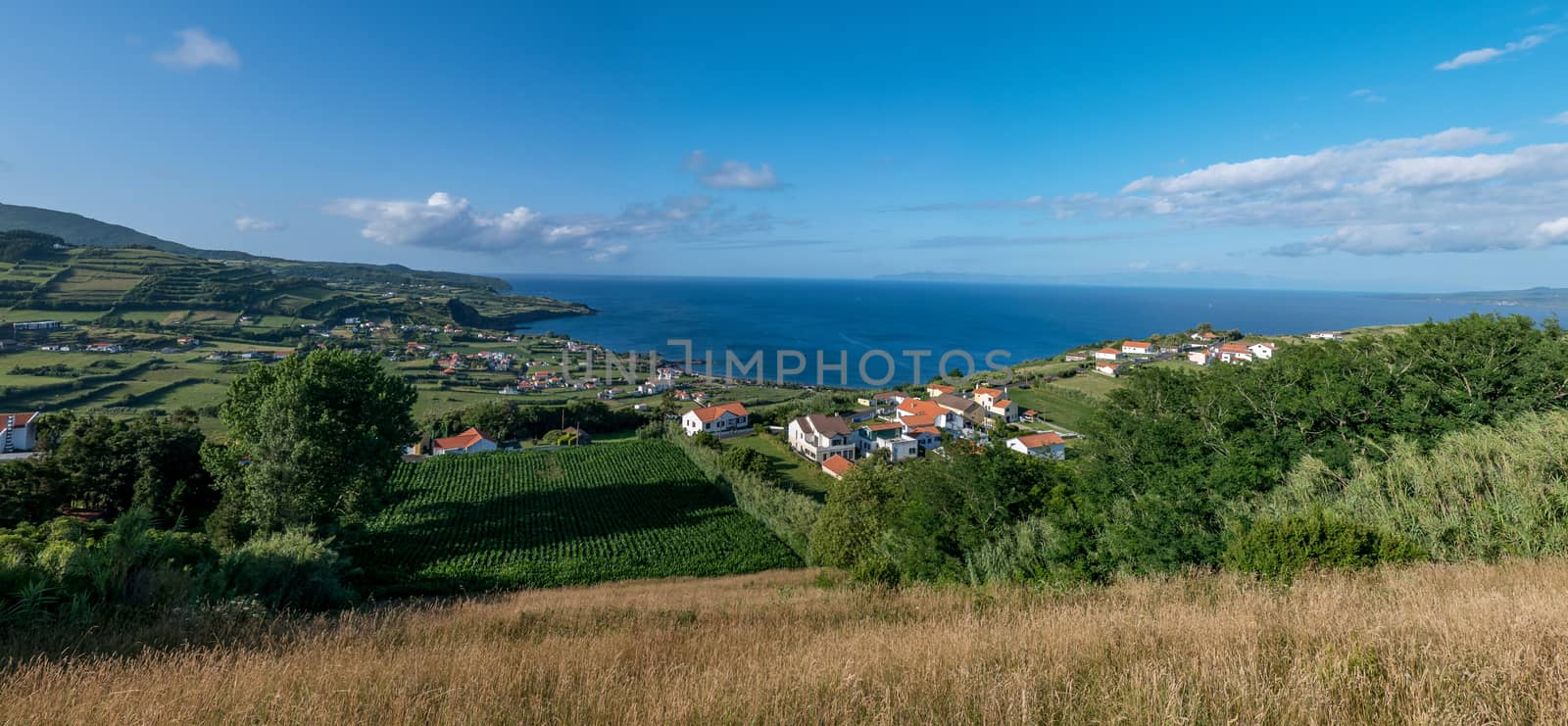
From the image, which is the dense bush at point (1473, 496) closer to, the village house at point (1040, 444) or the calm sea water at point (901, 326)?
the village house at point (1040, 444)

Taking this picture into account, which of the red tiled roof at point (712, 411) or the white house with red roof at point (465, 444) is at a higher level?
the red tiled roof at point (712, 411)

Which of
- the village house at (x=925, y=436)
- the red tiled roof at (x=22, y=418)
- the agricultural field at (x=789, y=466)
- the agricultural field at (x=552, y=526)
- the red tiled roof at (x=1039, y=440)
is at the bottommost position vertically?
the agricultural field at (x=789, y=466)

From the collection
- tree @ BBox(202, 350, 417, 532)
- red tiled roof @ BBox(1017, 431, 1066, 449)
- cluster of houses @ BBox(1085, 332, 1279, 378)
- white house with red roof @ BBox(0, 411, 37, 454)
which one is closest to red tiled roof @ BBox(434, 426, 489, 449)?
tree @ BBox(202, 350, 417, 532)

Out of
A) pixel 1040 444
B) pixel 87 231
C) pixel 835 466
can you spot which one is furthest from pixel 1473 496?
pixel 87 231

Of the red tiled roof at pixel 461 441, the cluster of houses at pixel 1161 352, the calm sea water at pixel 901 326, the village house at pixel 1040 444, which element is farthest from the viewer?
the calm sea water at pixel 901 326

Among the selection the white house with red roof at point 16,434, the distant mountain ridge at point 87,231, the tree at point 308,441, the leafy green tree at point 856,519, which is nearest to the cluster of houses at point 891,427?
the leafy green tree at point 856,519

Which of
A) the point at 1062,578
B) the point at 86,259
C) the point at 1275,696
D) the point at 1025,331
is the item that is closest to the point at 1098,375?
the point at 1062,578

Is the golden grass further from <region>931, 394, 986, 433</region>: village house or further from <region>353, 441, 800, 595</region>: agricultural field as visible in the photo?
Answer: <region>931, 394, 986, 433</region>: village house

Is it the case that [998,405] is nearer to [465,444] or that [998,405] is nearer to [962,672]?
[465,444]
